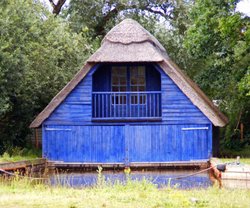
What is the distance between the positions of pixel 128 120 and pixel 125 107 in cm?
76

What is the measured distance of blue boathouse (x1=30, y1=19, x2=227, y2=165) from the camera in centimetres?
2375

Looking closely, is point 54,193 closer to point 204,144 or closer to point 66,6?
point 204,144

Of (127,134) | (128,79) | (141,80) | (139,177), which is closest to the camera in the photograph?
(139,177)

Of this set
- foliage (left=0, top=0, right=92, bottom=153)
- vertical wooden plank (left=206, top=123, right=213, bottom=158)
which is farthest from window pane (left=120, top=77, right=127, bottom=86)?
vertical wooden plank (left=206, top=123, right=213, bottom=158)

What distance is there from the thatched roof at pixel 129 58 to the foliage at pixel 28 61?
6.01 ft

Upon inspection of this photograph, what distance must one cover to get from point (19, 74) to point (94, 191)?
11.7 m

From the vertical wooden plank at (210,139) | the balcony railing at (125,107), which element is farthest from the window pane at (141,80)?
the vertical wooden plank at (210,139)

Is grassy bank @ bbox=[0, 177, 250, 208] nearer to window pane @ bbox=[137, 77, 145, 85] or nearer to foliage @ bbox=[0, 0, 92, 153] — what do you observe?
foliage @ bbox=[0, 0, 92, 153]

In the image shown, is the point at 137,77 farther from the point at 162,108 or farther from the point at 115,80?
the point at 162,108

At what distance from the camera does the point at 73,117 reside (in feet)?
79.2

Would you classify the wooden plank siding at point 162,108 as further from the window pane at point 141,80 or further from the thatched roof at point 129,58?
the window pane at point 141,80

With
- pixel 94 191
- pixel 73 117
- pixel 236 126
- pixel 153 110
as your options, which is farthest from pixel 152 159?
pixel 94 191

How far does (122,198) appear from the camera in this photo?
10.9 metres

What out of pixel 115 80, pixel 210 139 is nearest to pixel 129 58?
pixel 115 80
